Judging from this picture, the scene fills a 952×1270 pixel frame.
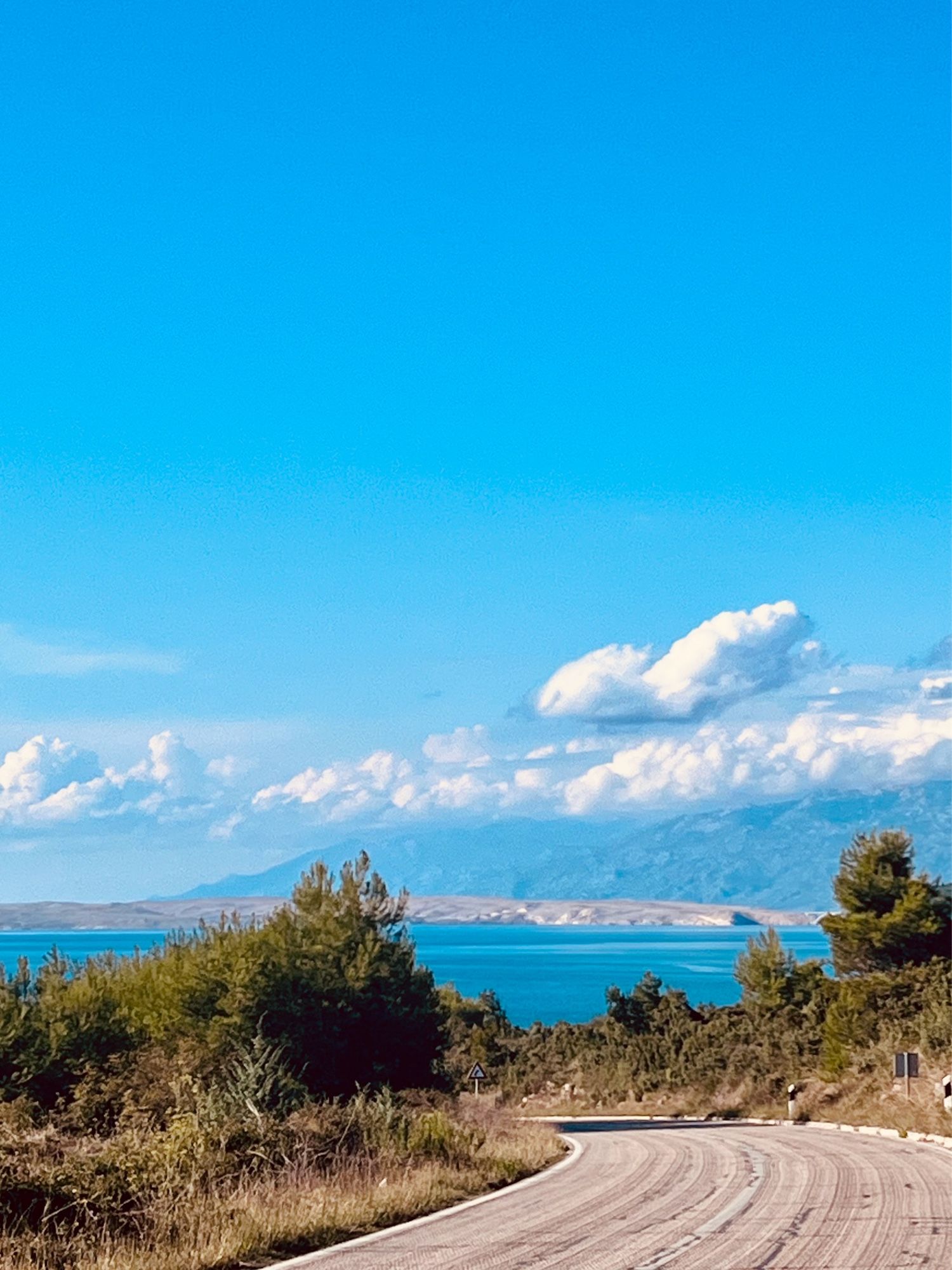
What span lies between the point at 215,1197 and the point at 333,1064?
20.0 metres

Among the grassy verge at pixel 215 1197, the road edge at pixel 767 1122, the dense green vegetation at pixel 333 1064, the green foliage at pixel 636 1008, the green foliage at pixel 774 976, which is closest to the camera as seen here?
the grassy verge at pixel 215 1197

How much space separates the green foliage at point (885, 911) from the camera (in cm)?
4097

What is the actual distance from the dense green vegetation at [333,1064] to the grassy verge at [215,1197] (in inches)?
1.3

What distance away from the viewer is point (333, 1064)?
31.3 m

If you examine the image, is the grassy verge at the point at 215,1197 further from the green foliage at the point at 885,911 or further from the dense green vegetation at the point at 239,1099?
the green foliage at the point at 885,911

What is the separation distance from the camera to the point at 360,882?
35469 millimetres

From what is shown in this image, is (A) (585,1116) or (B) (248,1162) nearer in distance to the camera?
(B) (248,1162)

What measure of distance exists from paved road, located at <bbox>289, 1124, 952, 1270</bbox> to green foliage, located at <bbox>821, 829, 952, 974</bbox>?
864 inches

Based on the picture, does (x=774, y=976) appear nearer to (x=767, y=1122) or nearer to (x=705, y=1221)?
(x=767, y=1122)

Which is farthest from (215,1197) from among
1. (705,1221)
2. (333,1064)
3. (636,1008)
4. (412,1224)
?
(636,1008)

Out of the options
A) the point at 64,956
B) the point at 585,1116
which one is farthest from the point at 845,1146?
the point at 585,1116

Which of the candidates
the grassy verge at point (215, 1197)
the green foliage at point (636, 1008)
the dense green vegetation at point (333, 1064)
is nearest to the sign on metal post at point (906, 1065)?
the dense green vegetation at point (333, 1064)

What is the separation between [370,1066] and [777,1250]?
23.2 meters

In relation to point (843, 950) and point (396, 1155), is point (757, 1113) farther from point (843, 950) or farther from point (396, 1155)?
point (396, 1155)
